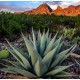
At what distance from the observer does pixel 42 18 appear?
4.08 m

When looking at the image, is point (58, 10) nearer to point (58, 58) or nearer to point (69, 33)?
point (69, 33)

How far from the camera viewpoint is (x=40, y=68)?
9.91 feet

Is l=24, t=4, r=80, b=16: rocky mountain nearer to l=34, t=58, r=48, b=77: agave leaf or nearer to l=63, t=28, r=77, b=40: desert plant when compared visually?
l=63, t=28, r=77, b=40: desert plant

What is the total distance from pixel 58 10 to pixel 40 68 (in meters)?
1.35

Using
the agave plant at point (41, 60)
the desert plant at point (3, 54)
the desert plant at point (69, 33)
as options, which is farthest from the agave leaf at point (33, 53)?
the desert plant at point (69, 33)

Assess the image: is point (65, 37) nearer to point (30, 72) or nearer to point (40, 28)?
point (40, 28)

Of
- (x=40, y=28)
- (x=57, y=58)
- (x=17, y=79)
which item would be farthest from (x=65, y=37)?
(x=17, y=79)

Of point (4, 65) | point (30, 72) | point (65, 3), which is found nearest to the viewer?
point (30, 72)

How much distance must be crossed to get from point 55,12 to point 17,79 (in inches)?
51.9

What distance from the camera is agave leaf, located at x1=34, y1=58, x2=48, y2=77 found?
2919mm

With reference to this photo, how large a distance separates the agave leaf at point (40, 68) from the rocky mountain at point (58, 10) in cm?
117

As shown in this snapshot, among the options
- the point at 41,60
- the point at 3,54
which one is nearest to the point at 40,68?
the point at 41,60

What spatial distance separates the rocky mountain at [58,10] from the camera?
399 centimetres

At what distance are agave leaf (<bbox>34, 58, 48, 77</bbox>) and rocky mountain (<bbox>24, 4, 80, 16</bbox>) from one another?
46.1 inches
